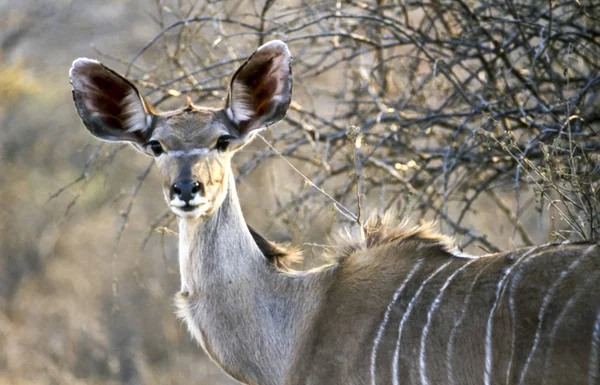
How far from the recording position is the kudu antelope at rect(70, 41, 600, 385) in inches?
97.2

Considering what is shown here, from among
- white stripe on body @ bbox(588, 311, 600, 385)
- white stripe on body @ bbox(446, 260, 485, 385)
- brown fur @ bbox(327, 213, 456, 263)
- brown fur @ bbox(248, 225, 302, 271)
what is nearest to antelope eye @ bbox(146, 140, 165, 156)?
brown fur @ bbox(248, 225, 302, 271)

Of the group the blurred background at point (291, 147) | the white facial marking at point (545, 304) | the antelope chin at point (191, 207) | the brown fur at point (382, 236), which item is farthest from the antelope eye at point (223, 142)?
the white facial marking at point (545, 304)

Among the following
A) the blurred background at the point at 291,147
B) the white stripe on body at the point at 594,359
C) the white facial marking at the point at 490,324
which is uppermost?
the white stripe on body at the point at 594,359

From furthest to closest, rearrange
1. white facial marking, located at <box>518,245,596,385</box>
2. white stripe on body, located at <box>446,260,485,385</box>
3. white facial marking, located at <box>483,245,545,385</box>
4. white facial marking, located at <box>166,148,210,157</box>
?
white facial marking, located at <box>166,148,210,157</box> < white stripe on body, located at <box>446,260,485,385</box> < white facial marking, located at <box>483,245,545,385</box> < white facial marking, located at <box>518,245,596,385</box>

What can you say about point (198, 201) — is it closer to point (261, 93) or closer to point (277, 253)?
point (277, 253)

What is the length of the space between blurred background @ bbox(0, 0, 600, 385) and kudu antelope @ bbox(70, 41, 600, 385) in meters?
0.29

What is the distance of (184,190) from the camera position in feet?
10.5

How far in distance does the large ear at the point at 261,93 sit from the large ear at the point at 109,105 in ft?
1.04

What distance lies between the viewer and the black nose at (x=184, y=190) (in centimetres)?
321

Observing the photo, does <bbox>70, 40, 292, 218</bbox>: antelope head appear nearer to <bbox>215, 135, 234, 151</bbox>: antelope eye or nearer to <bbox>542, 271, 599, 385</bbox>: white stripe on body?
<bbox>215, 135, 234, 151</bbox>: antelope eye

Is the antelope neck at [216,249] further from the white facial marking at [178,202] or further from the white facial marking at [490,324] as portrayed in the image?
the white facial marking at [490,324]

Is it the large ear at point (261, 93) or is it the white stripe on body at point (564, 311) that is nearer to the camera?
the white stripe on body at point (564, 311)

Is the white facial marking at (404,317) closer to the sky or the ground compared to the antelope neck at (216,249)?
closer to the sky

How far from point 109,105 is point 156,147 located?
29 cm
